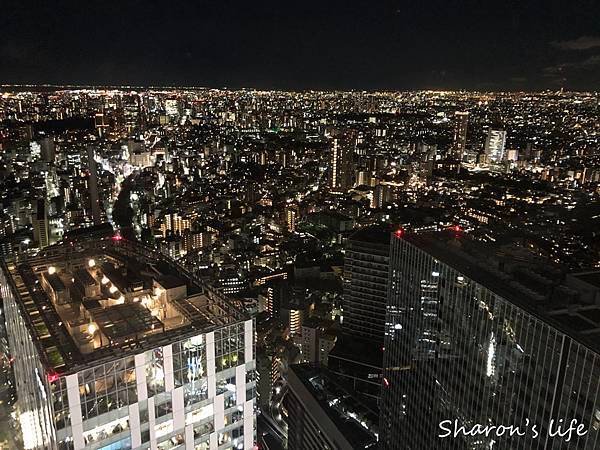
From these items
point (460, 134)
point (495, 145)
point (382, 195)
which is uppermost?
point (460, 134)

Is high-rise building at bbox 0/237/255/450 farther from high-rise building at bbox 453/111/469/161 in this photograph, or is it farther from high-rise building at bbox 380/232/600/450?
high-rise building at bbox 453/111/469/161

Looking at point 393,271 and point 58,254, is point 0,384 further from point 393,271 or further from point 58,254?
point 393,271

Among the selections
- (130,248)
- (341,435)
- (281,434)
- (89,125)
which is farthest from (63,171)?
(130,248)

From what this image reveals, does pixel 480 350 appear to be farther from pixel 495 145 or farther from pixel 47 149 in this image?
pixel 47 149

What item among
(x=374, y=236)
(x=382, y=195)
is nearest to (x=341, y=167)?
(x=382, y=195)

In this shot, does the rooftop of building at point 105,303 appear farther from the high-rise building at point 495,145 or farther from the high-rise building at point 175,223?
the high-rise building at point 495,145

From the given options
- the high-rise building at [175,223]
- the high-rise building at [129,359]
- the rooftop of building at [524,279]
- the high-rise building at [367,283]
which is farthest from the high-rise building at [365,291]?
→ the high-rise building at [175,223]
